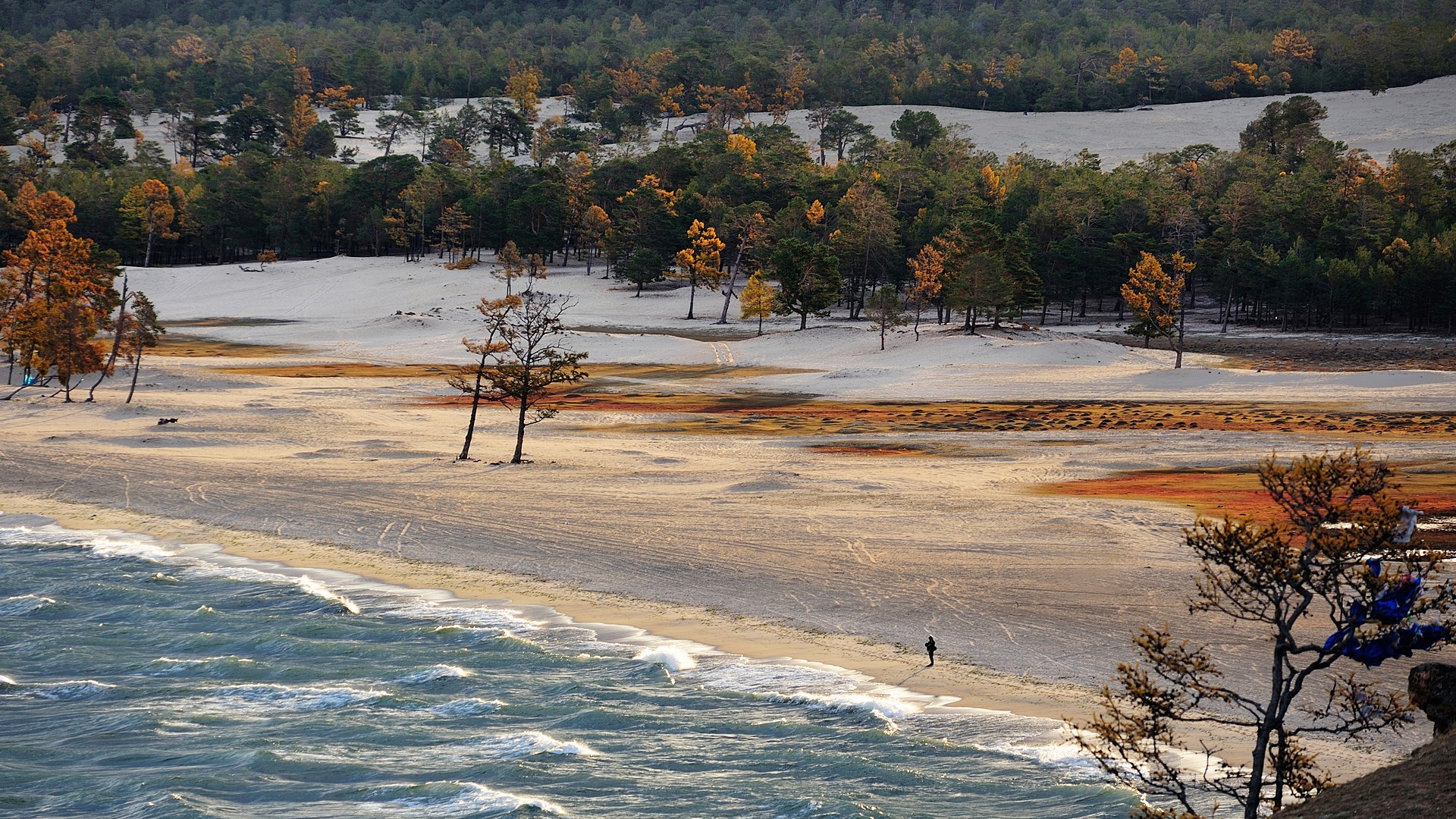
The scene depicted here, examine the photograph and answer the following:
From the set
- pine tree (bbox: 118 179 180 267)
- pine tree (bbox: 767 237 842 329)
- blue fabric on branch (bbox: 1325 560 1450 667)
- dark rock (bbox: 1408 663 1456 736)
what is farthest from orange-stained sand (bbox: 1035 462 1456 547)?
pine tree (bbox: 118 179 180 267)

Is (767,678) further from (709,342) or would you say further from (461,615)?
(709,342)

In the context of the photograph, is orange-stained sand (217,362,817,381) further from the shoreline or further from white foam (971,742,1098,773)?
white foam (971,742,1098,773)

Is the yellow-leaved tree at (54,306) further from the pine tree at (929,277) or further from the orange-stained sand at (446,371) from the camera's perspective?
the pine tree at (929,277)

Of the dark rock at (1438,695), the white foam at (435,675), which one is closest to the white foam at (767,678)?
the white foam at (435,675)

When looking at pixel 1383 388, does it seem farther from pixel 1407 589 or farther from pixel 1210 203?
pixel 1210 203

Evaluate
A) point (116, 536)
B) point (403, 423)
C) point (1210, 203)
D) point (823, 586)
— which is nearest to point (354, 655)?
point (823, 586)

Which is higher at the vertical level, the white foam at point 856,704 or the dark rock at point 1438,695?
the dark rock at point 1438,695
